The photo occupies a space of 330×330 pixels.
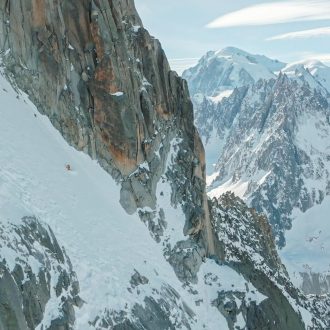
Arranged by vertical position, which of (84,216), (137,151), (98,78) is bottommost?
(84,216)

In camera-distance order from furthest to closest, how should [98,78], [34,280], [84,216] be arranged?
[98,78] → [84,216] → [34,280]

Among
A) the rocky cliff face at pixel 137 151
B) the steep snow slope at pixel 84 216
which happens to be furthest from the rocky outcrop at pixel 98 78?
the steep snow slope at pixel 84 216

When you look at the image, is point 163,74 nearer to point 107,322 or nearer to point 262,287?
point 262,287

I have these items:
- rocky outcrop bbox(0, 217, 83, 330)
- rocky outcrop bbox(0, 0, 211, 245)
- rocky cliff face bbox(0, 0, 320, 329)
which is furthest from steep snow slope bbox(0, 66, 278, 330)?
rocky outcrop bbox(0, 0, 211, 245)

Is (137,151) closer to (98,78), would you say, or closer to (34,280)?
(98,78)

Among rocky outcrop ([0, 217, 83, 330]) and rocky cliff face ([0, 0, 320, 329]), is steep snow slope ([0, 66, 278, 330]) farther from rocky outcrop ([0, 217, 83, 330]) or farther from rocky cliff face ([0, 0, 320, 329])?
rocky outcrop ([0, 217, 83, 330])

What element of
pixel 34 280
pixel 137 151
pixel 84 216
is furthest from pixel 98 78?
pixel 34 280
